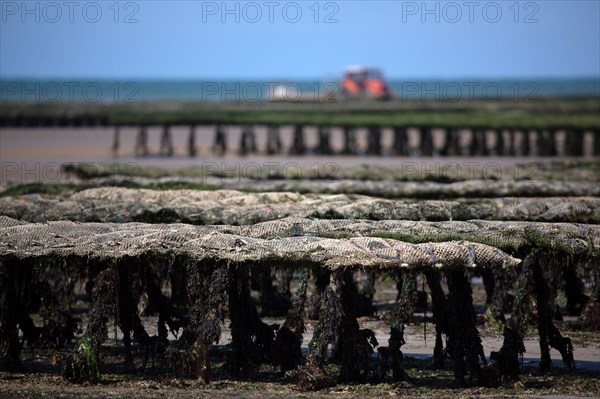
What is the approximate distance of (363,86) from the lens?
81.6m

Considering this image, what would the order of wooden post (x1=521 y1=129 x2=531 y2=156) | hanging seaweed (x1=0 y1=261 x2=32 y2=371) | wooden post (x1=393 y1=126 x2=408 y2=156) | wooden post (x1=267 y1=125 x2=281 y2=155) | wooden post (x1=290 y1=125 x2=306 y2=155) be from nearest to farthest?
hanging seaweed (x1=0 y1=261 x2=32 y2=371) < wooden post (x1=521 y1=129 x2=531 y2=156) < wooden post (x1=393 y1=126 x2=408 y2=156) < wooden post (x1=290 y1=125 x2=306 y2=155) < wooden post (x1=267 y1=125 x2=281 y2=155)

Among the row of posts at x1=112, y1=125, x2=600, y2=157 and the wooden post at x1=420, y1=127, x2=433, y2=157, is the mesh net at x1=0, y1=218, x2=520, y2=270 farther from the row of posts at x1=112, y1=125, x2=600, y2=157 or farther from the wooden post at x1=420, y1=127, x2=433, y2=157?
the wooden post at x1=420, y1=127, x2=433, y2=157

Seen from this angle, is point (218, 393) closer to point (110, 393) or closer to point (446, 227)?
point (110, 393)

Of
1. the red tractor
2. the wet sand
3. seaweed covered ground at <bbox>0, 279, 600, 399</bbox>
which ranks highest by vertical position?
the red tractor

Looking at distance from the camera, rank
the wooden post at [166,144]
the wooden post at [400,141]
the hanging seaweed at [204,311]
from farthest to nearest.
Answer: the wooden post at [400,141] < the wooden post at [166,144] < the hanging seaweed at [204,311]

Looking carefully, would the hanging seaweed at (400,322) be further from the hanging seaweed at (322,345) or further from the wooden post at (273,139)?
the wooden post at (273,139)

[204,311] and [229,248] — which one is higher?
[229,248]

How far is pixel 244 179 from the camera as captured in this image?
1171 inches

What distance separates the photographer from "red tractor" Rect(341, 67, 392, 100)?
8042 cm

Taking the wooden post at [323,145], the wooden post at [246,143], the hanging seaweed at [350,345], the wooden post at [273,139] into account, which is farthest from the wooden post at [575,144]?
the hanging seaweed at [350,345]

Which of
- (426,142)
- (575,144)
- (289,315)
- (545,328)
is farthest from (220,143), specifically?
(545,328)

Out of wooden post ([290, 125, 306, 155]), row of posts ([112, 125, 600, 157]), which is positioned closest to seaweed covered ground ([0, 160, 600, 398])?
row of posts ([112, 125, 600, 157])

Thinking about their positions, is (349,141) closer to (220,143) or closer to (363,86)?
(220,143)

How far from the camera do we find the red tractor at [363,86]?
80.4 metres
